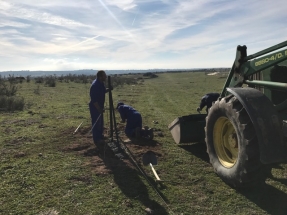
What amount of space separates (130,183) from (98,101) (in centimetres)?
269

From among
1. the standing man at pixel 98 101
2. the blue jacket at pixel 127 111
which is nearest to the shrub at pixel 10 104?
the blue jacket at pixel 127 111

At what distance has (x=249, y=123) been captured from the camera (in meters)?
4.05

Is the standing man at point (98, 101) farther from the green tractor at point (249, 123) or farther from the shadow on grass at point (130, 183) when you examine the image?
the green tractor at point (249, 123)

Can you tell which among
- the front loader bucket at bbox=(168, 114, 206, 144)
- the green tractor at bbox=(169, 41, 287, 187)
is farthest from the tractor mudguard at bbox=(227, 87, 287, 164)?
the front loader bucket at bbox=(168, 114, 206, 144)

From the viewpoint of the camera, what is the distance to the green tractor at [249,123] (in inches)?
149

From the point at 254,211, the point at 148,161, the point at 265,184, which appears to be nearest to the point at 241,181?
the point at 254,211

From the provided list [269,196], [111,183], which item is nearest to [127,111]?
[111,183]

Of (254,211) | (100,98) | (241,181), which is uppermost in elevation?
(100,98)

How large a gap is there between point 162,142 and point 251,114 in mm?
3910

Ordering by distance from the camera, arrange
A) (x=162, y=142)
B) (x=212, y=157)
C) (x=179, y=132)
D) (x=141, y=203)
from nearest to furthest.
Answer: (x=141, y=203), (x=212, y=157), (x=179, y=132), (x=162, y=142)

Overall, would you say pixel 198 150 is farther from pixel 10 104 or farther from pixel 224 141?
pixel 10 104

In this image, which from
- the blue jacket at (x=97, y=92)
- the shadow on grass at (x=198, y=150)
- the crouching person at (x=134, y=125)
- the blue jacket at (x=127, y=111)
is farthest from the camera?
the blue jacket at (x=127, y=111)

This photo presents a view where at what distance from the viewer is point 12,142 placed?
7652 mm

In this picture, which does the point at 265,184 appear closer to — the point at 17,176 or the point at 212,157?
the point at 212,157
